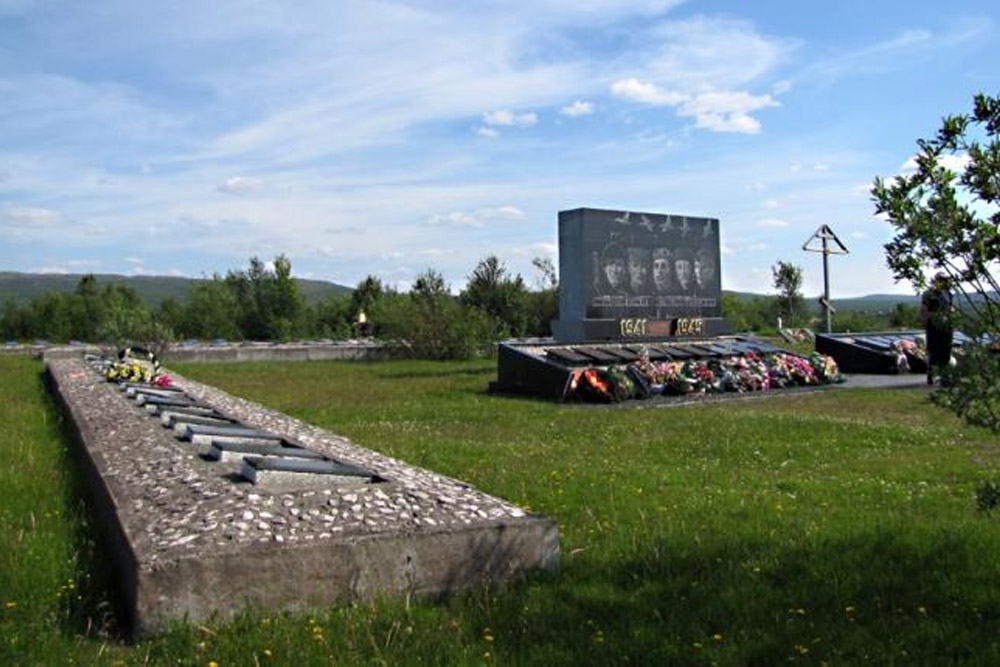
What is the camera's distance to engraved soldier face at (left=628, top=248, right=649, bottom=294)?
18.6 meters

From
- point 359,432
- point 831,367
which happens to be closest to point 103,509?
point 359,432

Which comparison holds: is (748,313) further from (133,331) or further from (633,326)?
(133,331)

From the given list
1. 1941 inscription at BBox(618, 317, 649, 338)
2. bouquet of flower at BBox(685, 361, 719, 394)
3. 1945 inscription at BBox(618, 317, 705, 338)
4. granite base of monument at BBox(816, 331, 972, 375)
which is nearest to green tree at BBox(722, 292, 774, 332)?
granite base of monument at BBox(816, 331, 972, 375)

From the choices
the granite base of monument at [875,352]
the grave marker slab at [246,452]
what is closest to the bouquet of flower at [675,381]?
the granite base of monument at [875,352]

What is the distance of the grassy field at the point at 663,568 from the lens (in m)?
3.82

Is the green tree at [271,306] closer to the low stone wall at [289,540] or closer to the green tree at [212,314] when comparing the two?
the green tree at [212,314]

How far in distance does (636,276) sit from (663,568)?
14.0 meters

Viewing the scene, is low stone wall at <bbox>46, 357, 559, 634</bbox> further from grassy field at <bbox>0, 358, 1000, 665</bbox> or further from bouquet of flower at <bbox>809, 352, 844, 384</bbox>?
bouquet of flower at <bbox>809, 352, 844, 384</bbox>

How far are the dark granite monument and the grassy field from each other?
808cm

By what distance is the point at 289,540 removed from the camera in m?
4.38

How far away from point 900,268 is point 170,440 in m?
5.26

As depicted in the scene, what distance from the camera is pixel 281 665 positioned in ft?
12.0

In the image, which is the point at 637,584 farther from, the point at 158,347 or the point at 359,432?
the point at 158,347

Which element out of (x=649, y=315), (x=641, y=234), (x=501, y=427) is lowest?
(x=501, y=427)
